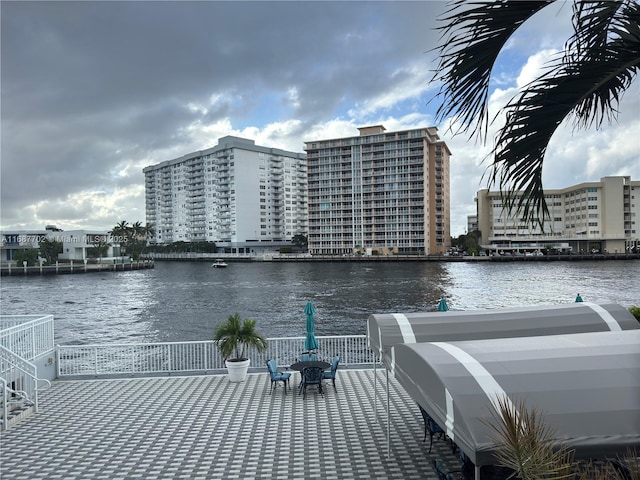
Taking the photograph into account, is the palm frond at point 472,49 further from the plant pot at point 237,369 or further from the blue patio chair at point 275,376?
the plant pot at point 237,369

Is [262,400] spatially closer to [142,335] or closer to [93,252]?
[142,335]

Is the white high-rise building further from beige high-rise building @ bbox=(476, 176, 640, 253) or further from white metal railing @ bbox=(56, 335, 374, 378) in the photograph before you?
white metal railing @ bbox=(56, 335, 374, 378)

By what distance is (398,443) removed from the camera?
8398mm

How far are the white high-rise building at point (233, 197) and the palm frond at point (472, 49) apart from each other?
489 ft

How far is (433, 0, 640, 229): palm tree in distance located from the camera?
2.50 m

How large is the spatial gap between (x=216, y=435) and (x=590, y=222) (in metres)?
136

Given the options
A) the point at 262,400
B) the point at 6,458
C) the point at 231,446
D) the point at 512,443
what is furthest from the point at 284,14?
the point at 512,443

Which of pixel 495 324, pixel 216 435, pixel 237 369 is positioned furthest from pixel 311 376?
pixel 495 324

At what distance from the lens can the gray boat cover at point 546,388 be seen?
4129mm

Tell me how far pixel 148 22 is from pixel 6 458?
20.0 meters

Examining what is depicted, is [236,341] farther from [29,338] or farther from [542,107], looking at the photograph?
[542,107]

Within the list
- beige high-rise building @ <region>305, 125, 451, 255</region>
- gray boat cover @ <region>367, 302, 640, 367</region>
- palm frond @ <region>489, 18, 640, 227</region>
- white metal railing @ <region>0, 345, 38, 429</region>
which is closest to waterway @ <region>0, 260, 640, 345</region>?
white metal railing @ <region>0, 345, 38, 429</region>

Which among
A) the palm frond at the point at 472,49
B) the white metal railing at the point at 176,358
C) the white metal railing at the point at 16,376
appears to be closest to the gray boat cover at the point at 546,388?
the palm frond at the point at 472,49

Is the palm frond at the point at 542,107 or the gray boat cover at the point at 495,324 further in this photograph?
the gray boat cover at the point at 495,324
